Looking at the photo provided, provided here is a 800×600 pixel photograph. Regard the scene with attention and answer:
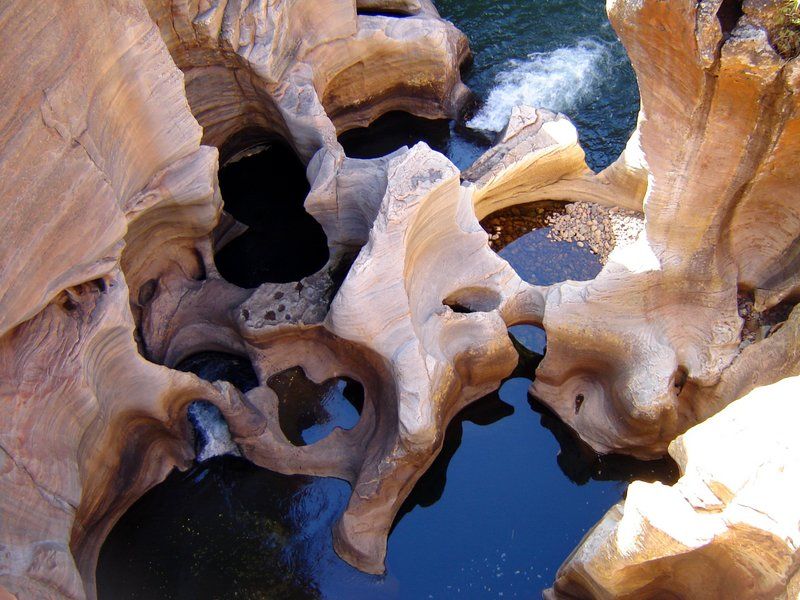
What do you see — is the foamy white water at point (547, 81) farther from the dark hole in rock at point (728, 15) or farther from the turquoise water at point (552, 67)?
the dark hole in rock at point (728, 15)

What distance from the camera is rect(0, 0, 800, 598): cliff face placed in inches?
198

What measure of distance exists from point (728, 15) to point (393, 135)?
582 cm

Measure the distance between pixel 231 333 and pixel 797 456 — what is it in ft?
17.9

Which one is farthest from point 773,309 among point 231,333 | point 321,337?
point 231,333

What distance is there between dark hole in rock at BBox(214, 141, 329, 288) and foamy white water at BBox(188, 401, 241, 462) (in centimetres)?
169

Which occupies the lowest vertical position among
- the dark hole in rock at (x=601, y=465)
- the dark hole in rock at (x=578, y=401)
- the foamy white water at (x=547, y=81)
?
the dark hole in rock at (x=601, y=465)

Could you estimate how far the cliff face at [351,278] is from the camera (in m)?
5.03

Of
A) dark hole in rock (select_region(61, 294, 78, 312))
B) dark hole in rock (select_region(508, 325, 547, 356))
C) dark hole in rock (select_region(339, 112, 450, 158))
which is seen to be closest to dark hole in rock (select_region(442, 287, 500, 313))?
dark hole in rock (select_region(508, 325, 547, 356))

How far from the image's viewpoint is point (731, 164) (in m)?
5.92

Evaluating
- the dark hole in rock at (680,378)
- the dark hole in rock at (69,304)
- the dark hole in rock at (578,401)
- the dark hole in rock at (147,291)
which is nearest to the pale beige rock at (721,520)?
the dark hole in rock at (680,378)

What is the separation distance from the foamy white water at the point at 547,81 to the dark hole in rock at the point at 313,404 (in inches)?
180

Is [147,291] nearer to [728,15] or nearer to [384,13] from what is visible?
[384,13]

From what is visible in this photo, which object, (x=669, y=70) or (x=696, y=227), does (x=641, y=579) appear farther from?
(x=669, y=70)

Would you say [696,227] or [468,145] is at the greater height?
[696,227]
